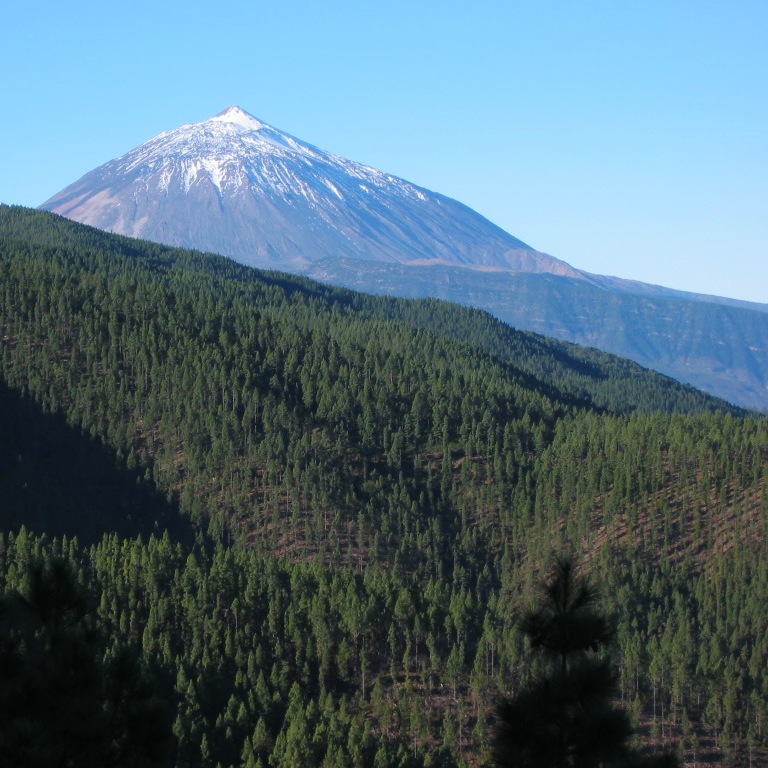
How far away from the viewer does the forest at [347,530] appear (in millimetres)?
95375

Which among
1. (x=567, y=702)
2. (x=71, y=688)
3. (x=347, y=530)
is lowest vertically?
(x=347, y=530)

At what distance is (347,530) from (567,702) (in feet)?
447

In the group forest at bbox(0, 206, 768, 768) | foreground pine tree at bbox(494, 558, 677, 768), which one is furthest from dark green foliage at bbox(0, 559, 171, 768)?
forest at bbox(0, 206, 768, 768)

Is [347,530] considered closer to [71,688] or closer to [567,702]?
[71,688]

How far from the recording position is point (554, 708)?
2192 centimetres

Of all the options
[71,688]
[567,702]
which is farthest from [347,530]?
[567,702]

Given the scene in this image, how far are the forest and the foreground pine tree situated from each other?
54965 mm

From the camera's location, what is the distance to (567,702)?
21.9 meters

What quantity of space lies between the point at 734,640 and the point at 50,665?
10466cm

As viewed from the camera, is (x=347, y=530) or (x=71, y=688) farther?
(x=347, y=530)

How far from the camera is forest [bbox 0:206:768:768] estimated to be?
9538 centimetres

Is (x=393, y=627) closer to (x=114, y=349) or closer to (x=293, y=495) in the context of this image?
(x=293, y=495)

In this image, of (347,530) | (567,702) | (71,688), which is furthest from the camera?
(347,530)

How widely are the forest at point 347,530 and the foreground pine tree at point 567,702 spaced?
54965mm
